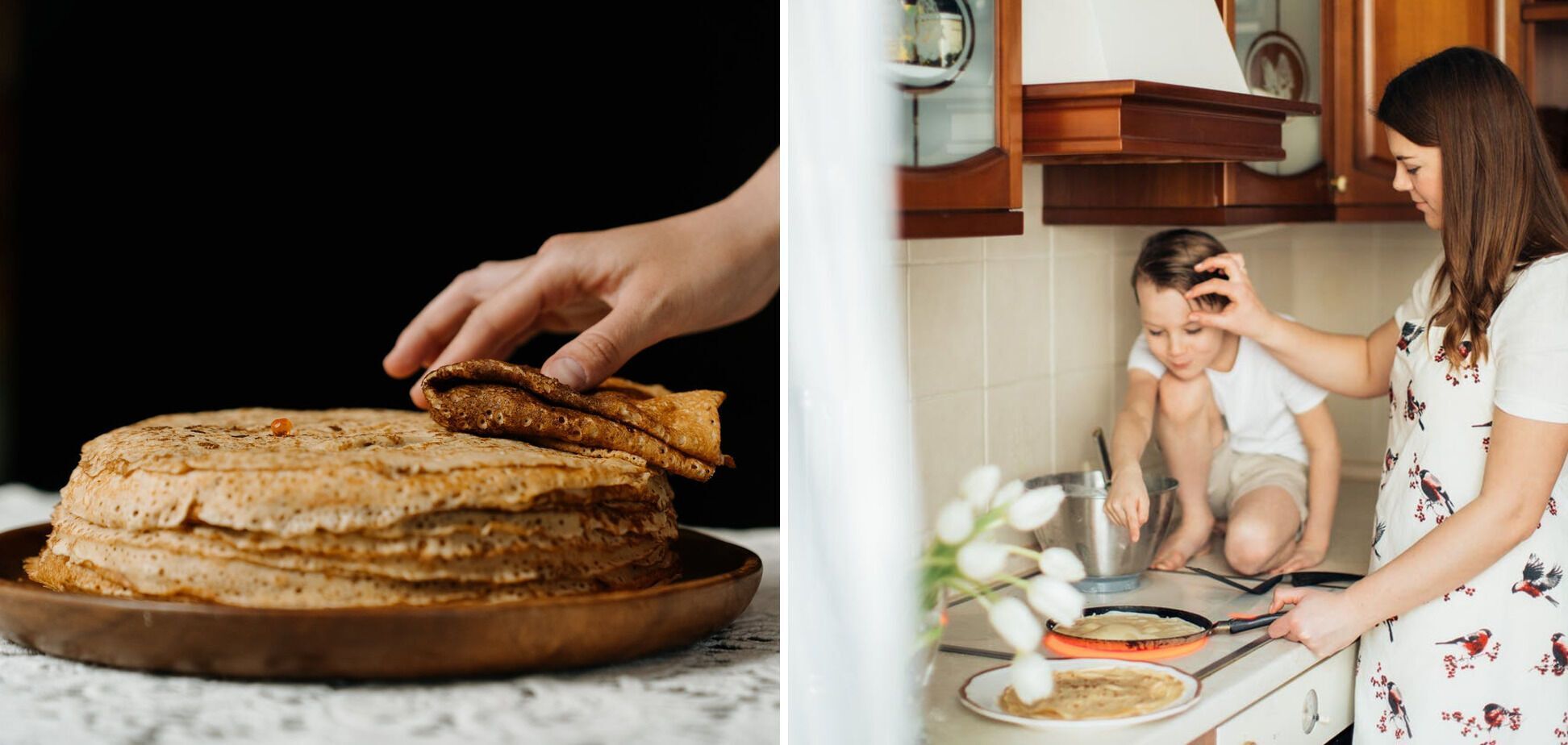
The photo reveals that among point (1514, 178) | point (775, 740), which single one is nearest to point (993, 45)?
point (1514, 178)

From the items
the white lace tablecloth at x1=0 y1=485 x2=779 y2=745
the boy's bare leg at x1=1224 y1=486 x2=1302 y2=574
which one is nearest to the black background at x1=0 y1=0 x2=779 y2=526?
the boy's bare leg at x1=1224 y1=486 x2=1302 y2=574

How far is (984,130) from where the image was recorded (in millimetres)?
1213

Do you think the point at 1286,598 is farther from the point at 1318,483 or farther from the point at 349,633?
the point at 349,633

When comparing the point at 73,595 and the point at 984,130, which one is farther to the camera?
the point at 984,130

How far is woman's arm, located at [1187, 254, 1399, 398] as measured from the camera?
60.7 inches

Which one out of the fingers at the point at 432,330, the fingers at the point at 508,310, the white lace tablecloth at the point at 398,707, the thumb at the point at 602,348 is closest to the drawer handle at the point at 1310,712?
the white lace tablecloth at the point at 398,707

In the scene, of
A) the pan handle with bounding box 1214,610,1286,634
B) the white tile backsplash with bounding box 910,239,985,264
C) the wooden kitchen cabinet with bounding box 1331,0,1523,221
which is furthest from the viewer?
the wooden kitchen cabinet with bounding box 1331,0,1523,221

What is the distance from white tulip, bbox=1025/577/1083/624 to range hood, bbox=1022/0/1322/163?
43 cm

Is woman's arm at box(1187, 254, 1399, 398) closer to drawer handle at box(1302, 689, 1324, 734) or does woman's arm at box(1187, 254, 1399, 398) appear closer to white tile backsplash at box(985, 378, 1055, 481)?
white tile backsplash at box(985, 378, 1055, 481)

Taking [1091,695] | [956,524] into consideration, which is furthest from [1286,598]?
[956,524]

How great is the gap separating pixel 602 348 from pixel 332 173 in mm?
690

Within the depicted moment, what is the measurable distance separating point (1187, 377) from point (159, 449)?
116 centimetres

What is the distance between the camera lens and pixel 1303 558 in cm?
162

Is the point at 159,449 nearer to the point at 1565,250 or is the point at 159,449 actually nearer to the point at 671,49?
the point at 671,49
